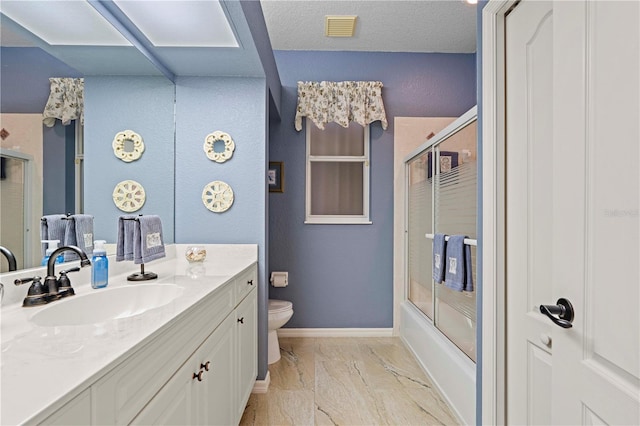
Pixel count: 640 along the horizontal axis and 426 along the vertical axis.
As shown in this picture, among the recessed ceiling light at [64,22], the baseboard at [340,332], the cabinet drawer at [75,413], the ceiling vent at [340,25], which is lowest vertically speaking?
the baseboard at [340,332]

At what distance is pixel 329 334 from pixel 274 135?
6.61ft

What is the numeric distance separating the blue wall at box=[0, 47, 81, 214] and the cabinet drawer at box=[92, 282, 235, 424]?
742 millimetres

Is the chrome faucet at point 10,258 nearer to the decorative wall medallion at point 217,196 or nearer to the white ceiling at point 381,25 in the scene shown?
the decorative wall medallion at point 217,196

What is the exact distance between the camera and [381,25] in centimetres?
291

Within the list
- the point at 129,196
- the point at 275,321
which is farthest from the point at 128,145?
the point at 275,321

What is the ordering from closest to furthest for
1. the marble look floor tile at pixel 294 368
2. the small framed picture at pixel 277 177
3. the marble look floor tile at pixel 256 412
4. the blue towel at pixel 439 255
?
the marble look floor tile at pixel 256 412 < the blue towel at pixel 439 255 < the marble look floor tile at pixel 294 368 < the small framed picture at pixel 277 177

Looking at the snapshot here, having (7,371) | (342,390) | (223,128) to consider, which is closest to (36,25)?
(223,128)

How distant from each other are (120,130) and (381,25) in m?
2.25

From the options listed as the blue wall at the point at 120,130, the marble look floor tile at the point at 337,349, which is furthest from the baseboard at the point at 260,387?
the blue wall at the point at 120,130

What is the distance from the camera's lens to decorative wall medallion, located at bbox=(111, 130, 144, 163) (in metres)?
1.84

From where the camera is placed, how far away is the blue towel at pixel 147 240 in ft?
5.43

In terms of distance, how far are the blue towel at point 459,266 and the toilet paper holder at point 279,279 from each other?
5.20 feet

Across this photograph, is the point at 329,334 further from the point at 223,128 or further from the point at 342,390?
the point at 223,128
